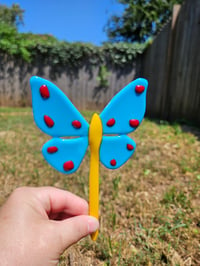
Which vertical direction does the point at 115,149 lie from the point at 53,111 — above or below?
below

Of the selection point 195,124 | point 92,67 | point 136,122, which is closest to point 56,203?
point 136,122

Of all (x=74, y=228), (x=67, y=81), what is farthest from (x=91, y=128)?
(x=67, y=81)

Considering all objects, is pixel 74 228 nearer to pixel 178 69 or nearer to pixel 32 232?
pixel 32 232

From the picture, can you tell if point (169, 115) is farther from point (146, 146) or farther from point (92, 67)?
point (92, 67)

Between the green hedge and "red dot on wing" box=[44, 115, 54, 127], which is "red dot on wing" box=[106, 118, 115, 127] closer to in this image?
"red dot on wing" box=[44, 115, 54, 127]

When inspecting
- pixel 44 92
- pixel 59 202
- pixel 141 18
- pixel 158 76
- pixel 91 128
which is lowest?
pixel 59 202

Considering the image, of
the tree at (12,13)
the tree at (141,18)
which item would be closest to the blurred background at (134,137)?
the tree at (141,18)
